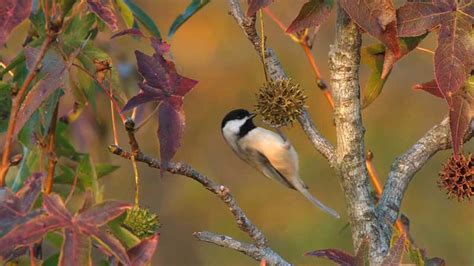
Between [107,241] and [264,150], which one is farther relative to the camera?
[264,150]

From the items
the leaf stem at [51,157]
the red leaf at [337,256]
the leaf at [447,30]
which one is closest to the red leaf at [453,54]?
the leaf at [447,30]

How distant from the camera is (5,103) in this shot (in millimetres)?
1816

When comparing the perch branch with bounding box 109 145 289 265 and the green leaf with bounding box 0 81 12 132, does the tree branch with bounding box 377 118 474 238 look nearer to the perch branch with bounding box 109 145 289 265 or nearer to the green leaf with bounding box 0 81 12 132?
the perch branch with bounding box 109 145 289 265

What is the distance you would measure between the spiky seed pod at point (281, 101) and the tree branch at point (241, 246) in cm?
30

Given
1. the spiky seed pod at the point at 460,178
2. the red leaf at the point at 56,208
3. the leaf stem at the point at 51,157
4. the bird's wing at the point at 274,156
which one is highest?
the spiky seed pod at the point at 460,178

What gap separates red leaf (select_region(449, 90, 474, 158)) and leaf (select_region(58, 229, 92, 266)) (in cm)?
57

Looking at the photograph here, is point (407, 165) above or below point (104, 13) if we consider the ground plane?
below

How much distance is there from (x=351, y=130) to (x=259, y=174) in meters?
3.17

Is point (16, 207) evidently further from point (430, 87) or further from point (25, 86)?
point (430, 87)

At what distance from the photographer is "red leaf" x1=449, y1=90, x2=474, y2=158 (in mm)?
1448

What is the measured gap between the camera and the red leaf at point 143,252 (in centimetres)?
125

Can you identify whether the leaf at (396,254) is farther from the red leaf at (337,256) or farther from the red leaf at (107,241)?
the red leaf at (107,241)

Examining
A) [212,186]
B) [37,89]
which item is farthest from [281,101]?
[37,89]

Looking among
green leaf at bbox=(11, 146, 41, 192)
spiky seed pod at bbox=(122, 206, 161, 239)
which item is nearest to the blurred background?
green leaf at bbox=(11, 146, 41, 192)
